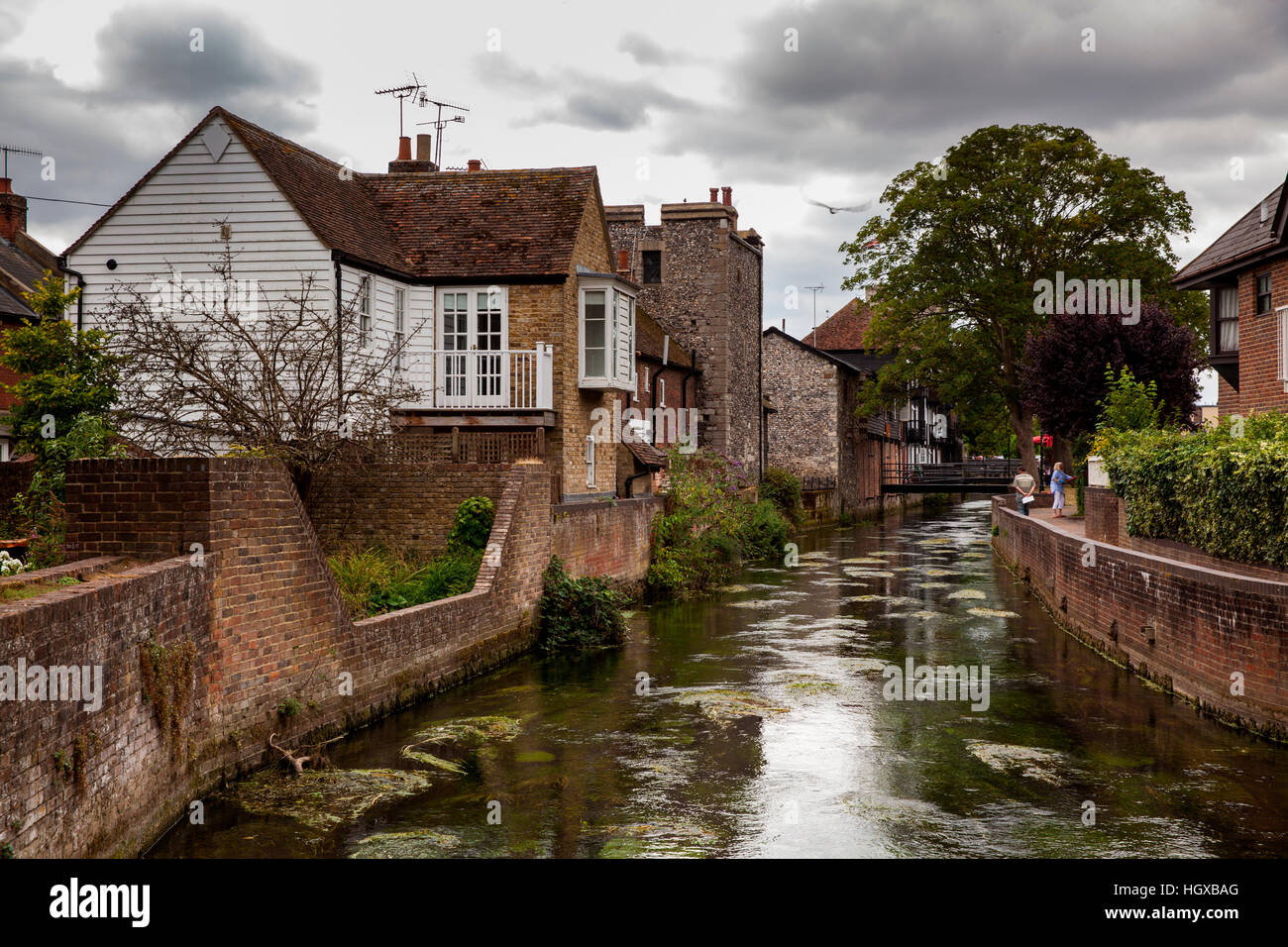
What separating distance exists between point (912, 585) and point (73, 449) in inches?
696

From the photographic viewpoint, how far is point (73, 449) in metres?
15.6

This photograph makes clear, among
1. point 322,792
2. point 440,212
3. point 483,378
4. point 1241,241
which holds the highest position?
point 440,212

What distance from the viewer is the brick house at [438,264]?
20000mm

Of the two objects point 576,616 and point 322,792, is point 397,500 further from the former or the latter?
point 322,792

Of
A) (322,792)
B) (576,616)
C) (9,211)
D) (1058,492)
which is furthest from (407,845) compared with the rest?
(9,211)

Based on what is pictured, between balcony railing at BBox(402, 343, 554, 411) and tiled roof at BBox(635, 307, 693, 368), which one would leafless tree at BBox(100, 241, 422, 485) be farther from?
tiled roof at BBox(635, 307, 693, 368)

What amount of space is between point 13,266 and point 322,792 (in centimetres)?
3052

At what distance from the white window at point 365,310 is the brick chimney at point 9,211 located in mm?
24214

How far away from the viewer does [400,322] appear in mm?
22078

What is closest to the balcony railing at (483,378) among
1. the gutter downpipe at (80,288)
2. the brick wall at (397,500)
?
the brick wall at (397,500)

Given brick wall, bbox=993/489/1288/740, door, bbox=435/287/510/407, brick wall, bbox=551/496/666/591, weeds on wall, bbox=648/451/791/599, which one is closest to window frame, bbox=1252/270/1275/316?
brick wall, bbox=993/489/1288/740

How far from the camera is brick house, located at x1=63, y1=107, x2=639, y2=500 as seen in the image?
2000 centimetres

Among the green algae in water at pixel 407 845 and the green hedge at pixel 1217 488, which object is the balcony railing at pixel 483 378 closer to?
the green hedge at pixel 1217 488

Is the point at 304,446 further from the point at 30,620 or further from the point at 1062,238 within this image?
the point at 1062,238
